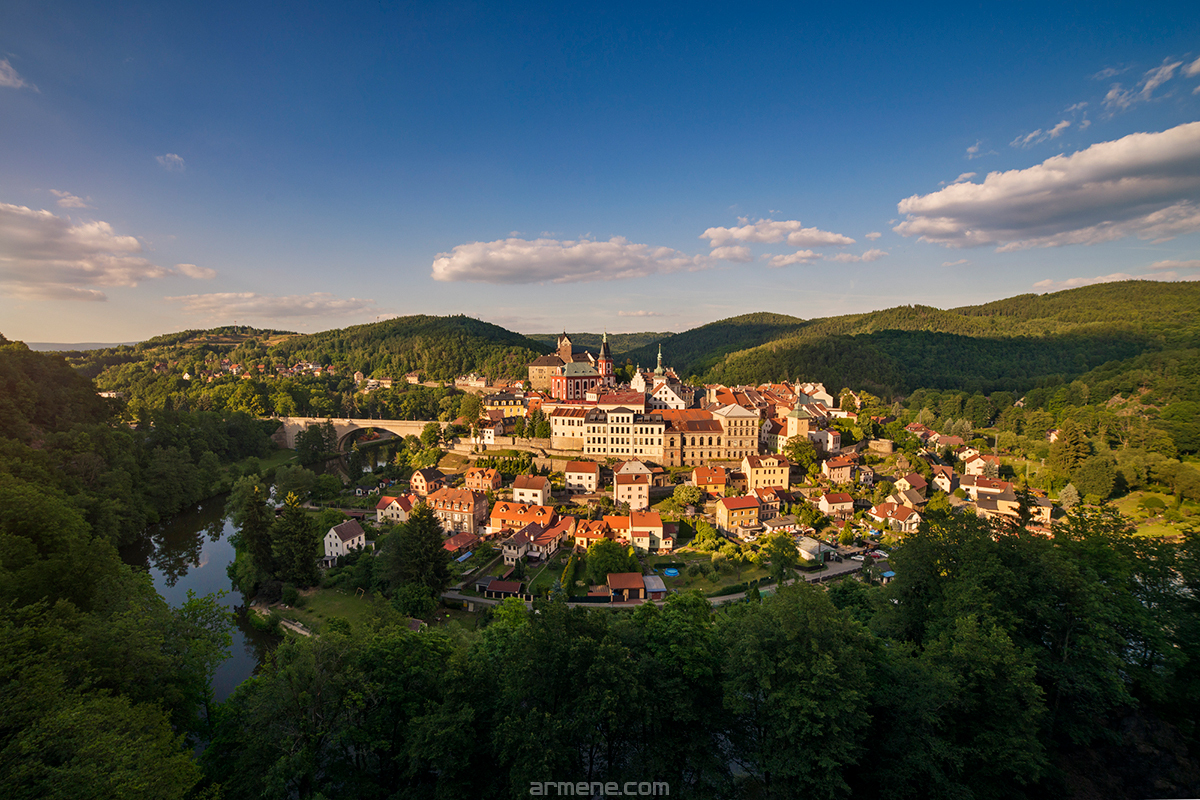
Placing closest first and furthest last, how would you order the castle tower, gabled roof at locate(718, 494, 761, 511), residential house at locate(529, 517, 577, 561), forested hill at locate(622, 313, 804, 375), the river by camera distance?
the river < residential house at locate(529, 517, 577, 561) < gabled roof at locate(718, 494, 761, 511) < the castle tower < forested hill at locate(622, 313, 804, 375)

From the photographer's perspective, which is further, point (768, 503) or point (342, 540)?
point (768, 503)

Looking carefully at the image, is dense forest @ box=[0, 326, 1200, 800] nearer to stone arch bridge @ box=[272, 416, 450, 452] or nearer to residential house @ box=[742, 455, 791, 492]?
residential house @ box=[742, 455, 791, 492]

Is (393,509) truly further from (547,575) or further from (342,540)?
(547,575)

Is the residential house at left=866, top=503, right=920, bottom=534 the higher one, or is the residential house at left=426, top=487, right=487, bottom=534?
the residential house at left=426, top=487, right=487, bottom=534

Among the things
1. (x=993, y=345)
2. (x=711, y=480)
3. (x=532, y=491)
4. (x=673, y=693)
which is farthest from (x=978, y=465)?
(x=993, y=345)

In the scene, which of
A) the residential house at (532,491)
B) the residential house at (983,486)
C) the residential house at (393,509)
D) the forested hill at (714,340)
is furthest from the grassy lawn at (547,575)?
the forested hill at (714,340)

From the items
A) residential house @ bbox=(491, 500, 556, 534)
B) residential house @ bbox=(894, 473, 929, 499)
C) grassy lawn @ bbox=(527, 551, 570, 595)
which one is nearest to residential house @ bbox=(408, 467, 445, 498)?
residential house @ bbox=(491, 500, 556, 534)

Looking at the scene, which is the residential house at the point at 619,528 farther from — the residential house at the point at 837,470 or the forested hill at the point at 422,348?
the forested hill at the point at 422,348

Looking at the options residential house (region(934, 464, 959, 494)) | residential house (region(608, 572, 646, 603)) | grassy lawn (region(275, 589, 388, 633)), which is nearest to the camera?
grassy lawn (region(275, 589, 388, 633))
